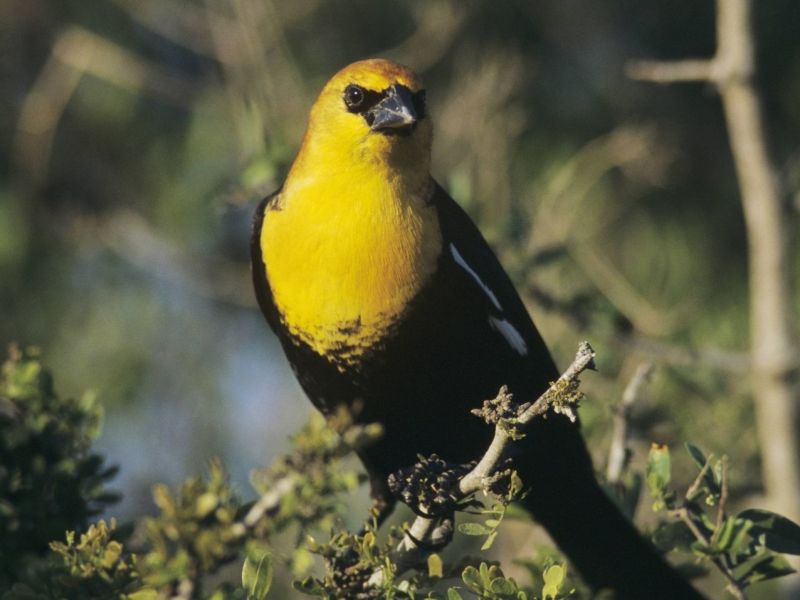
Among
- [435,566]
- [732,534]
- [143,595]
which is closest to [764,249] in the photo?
[732,534]

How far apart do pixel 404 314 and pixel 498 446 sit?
0.82 m

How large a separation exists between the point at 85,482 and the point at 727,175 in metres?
3.54

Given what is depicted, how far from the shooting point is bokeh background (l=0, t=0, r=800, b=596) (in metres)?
4.81

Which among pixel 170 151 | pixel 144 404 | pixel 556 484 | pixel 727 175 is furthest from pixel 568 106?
pixel 556 484

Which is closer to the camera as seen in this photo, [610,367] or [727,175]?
[610,367]

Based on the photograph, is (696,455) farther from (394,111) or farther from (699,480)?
(394,111)

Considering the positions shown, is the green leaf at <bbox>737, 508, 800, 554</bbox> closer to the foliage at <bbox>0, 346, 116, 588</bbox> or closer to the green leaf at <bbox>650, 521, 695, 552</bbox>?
the green leaf at <bbox>650, 521, 695, 552</bbox>

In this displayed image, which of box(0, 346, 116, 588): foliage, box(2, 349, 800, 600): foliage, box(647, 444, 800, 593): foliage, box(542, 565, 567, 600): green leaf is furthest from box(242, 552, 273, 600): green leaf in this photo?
box(647, 444, 800, 593): foliage

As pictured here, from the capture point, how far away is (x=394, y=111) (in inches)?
123

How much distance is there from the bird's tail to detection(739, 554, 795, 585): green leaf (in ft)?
2.00

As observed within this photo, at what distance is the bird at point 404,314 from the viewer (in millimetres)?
2986

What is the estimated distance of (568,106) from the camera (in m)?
5.54

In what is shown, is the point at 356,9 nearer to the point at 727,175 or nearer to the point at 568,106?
the point at 568,106

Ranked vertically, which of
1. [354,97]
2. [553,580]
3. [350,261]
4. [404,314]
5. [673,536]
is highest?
[354,97]
